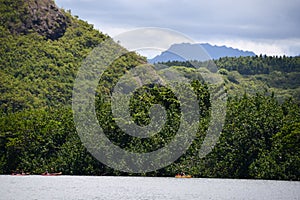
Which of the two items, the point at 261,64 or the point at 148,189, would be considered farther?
the point at 261,64

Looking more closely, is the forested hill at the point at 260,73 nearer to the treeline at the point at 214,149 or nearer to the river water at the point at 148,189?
the treeline at the point at 214,149

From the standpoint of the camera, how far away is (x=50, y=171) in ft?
185

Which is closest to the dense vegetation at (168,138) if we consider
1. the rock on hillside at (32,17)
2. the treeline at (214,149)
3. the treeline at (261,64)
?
the treeline at (214,149)

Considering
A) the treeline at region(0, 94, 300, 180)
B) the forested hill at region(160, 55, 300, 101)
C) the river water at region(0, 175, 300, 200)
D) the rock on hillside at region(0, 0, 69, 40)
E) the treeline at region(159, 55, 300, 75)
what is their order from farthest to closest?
the treeline at region(159, 55, 300, 75)
the forested hill at region(160, 55, 300, 101)
the rock on hillside at region(0, 0, 69, 40)
the treeline at region(0, 94, 300, 180)
the river water at region(0, 175, 300, 200)

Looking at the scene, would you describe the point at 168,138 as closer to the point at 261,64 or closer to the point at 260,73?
the point at 260,73

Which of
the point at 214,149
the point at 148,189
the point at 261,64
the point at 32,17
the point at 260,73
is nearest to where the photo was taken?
the point at 148,189

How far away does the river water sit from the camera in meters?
35.7

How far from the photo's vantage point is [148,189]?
39.9 m

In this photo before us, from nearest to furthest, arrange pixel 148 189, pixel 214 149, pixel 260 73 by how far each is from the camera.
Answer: pixel 148 189 < pixel 214 149 < pixel 260 73

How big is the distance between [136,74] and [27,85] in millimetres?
14725

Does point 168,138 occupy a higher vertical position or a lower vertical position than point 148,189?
higher

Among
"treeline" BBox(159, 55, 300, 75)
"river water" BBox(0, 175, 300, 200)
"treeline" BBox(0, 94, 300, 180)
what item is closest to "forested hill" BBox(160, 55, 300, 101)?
"treeline" BBox(159, 55, 300, 75)


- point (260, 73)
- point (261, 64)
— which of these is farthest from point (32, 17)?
point (261, 64)

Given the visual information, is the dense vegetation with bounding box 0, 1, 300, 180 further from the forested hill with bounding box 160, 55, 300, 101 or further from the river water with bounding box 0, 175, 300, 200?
the forested hill with bounding box 160, 55, 300, 101
